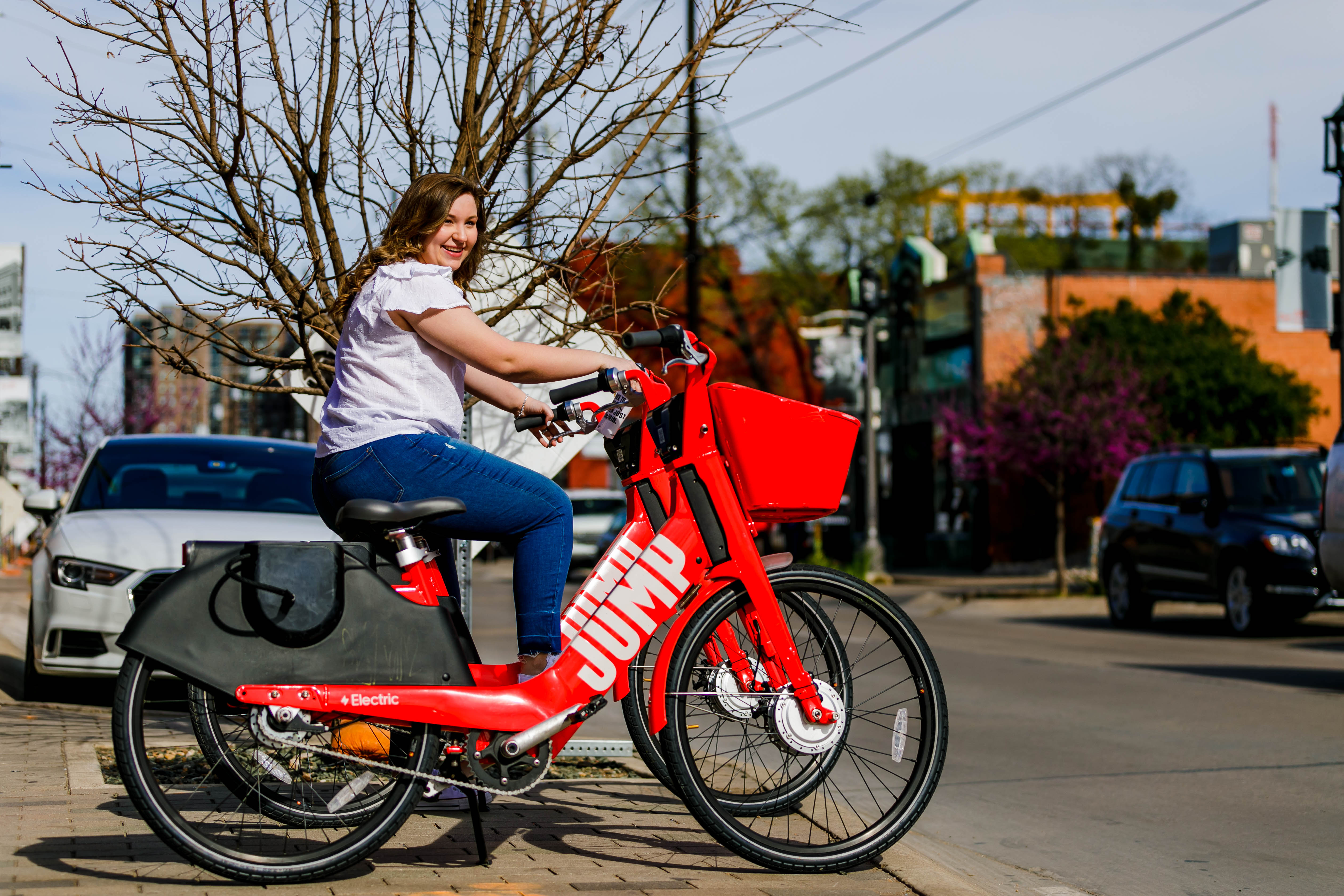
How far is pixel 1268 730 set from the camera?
27.7 ft

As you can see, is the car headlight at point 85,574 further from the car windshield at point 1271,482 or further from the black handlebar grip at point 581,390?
the car windshield at point 1271,482

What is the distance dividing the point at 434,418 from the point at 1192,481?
13.9 m

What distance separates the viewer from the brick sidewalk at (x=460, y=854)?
389cm

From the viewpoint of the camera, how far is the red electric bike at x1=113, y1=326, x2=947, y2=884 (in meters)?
3.77

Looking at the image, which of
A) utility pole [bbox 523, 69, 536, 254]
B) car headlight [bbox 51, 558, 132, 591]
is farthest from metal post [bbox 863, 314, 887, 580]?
utility pole [bbox 523, 69, 536, 254]

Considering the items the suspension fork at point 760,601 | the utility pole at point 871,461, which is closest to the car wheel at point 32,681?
the suspension fork at point 760,601

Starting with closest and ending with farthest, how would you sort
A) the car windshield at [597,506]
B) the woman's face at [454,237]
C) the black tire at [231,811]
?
the black tire at [231,811] < the woman's face at [454,237] < the car windshield at [597,506]

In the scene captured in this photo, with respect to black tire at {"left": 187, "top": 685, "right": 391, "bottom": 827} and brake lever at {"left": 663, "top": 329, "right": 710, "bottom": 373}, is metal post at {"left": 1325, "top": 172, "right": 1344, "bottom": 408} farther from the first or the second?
black tire at {"left": 187, "top": 685, "right": 391, "bottom": 827}

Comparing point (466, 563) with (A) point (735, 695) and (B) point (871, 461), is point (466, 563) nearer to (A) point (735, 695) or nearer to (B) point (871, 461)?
(A) point (735, 695)

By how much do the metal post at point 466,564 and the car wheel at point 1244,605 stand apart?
1098 cm

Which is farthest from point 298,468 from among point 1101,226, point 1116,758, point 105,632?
point 1101,226

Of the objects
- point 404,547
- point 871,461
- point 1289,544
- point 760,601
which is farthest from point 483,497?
point 871,461

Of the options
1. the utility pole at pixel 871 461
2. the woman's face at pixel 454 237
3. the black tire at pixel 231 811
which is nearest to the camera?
the black tire at pixel 231 811

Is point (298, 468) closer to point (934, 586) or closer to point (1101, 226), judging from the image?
point (934, 586)
